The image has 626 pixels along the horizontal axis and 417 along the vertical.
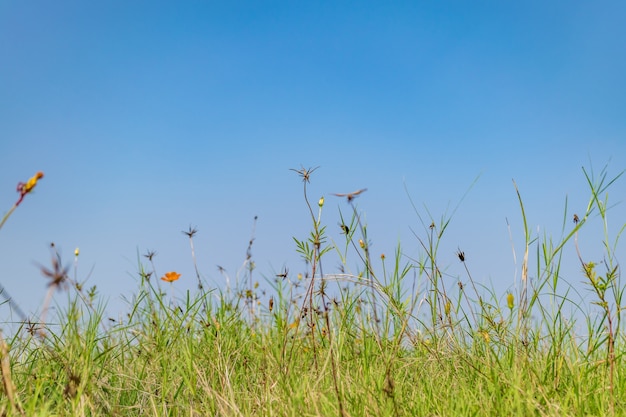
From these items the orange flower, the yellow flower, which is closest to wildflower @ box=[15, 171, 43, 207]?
the yellow flower

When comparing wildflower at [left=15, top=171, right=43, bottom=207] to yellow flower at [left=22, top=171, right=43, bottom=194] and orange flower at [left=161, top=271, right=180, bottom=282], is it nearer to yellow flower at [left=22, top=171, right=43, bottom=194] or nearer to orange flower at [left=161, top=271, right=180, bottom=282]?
yellow flower at [left=22, top=171, right=43, bottom=194]

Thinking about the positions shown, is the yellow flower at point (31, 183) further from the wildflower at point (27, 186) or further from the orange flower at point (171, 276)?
the orange flower at point (171, 276)

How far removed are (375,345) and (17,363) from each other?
6.44 ft

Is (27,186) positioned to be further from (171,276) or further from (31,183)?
(171,276)

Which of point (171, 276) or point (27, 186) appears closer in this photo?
point (27, 186)

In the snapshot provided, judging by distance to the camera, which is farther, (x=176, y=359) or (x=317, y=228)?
(x=176, y=359)

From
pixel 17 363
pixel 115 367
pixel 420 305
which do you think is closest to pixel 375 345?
pixel 420 305

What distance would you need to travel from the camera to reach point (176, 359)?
3.28m

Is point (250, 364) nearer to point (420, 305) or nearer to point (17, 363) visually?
point (420, 305)

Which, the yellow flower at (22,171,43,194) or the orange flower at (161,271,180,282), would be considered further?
the orange flower at (161,271,180,282)

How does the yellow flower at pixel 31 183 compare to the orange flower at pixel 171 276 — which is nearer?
the yellow flower at pixel 31 183

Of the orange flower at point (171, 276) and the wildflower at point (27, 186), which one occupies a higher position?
the orange flower at point (171, 276)

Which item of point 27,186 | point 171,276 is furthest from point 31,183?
point 171,276

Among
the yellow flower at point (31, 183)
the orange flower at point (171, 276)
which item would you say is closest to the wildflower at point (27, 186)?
the yellow flower at point (31, 183)
